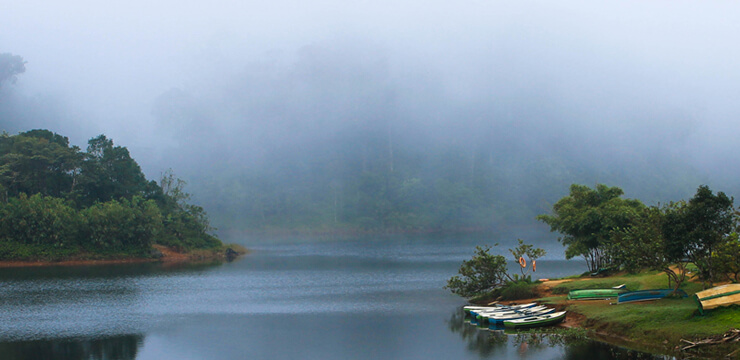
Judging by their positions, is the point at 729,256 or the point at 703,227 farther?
the point at 703,227

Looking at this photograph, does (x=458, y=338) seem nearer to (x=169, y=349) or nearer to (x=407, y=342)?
(x=407, y=342)

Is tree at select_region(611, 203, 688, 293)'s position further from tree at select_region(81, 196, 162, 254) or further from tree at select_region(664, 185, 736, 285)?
tree at select_region(81, 196, 162, 254)

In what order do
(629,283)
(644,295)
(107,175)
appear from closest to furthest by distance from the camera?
1. (644,295)
2. (629,283)
3. (107,175)

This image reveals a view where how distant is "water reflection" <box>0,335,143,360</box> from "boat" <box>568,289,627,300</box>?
30156 mm

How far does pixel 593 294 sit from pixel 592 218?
42.4ft

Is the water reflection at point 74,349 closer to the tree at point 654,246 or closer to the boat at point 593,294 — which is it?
the boat at point 593,294

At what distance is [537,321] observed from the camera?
3794 centimetres

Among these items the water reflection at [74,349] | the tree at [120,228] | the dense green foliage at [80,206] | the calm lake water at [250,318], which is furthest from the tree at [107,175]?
the water reflection at [74,349]

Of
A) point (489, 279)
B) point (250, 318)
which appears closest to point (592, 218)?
point (489, 279)

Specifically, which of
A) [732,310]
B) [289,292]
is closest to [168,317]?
[289,292]

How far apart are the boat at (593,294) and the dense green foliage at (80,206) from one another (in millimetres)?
78004

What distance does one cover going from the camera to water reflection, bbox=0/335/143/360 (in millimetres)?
34969

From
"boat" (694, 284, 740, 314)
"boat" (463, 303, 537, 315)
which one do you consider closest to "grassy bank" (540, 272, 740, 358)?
"boat" (694, 284, 740, 314)

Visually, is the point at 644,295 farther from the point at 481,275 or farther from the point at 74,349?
the point at 74,349
